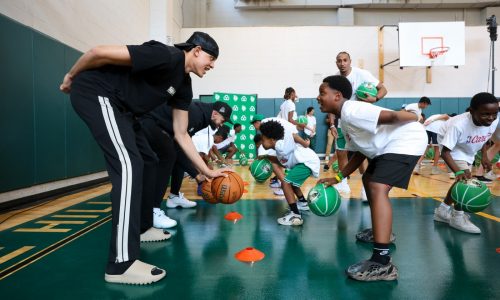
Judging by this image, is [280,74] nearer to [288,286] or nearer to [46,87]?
[46,87]

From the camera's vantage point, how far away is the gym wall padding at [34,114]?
3826mm

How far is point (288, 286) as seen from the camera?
1.90 metres

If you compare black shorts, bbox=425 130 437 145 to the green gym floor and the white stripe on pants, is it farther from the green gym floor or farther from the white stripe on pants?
the white stripe on pants

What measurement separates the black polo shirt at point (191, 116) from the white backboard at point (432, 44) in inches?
342

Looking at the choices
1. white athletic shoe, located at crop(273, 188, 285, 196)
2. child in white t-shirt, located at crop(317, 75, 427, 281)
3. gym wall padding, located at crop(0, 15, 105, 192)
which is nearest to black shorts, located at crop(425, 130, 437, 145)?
white athletic shoe, located at crop(273, 188, 285, 196)

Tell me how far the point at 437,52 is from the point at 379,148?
1007 cm

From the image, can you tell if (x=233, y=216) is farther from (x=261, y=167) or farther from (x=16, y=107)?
(x=16, y=107)

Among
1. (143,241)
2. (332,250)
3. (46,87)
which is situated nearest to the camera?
(332,250)

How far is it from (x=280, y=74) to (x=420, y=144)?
9.92 metres

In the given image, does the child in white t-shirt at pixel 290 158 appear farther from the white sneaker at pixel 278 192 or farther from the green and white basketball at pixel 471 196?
the green and white basketball at pixel 471 196

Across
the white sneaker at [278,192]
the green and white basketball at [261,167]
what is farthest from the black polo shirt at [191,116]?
the white sneaker at [278,192]

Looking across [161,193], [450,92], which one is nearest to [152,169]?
[161,193]

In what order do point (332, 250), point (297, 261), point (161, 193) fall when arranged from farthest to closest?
1. point (161, 193)
2. point (332, 250)
3. point (297, 261)

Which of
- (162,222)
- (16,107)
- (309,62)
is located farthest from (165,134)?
(309,62)
